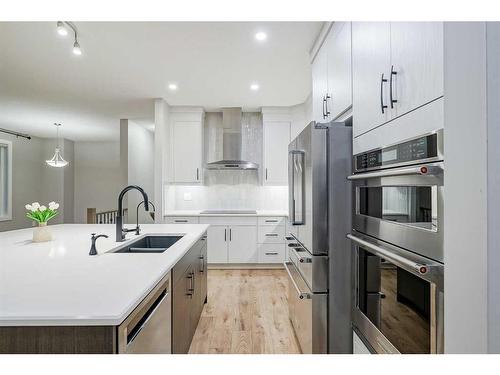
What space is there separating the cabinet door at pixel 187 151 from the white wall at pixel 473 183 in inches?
171

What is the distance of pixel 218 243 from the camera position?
4.48 m

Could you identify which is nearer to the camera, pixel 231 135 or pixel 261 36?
pixel 261 36

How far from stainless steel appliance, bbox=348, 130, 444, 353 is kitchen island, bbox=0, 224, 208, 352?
3.22 ft

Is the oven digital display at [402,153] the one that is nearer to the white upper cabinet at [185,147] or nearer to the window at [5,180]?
the white upper cabinet at [185,147]

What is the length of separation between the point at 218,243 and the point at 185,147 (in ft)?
5.29

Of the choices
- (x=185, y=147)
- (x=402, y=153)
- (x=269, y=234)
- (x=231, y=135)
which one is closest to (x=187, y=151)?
(x=185, y=147)

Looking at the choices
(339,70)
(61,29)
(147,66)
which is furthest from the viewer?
(147,66)

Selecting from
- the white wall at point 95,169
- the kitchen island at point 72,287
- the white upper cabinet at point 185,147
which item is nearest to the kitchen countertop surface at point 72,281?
the kitchen island at point 72,287

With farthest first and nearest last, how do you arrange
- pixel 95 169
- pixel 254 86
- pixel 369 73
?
pixel 95 169
pixel 254 86
pixel 369 73

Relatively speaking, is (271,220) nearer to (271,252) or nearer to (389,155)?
(271,252)

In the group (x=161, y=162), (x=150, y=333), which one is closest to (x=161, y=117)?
(x=161, y=162)
